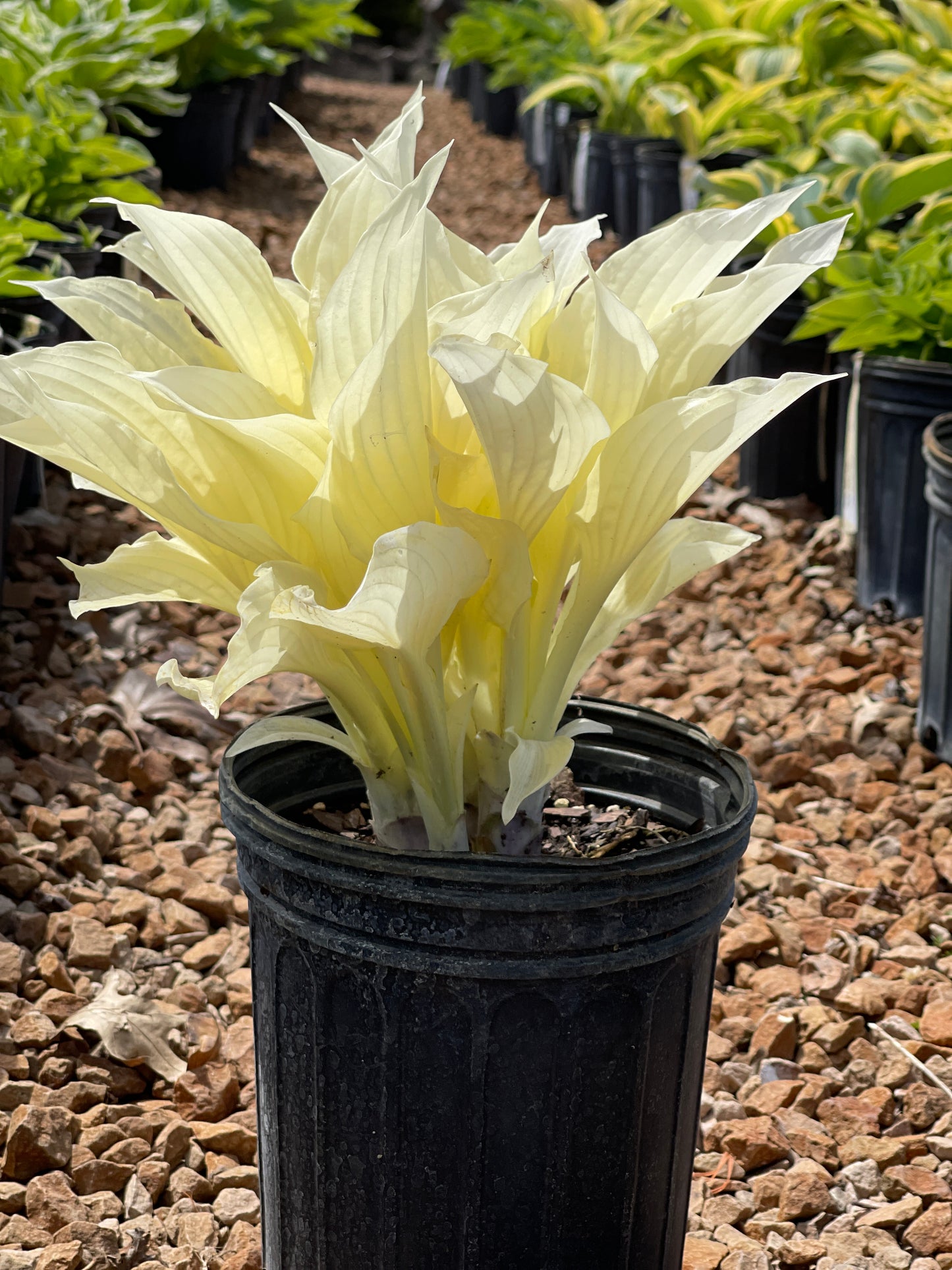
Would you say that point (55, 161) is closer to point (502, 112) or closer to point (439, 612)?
point (439, 612)

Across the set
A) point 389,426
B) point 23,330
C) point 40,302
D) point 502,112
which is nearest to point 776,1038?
point 389,426

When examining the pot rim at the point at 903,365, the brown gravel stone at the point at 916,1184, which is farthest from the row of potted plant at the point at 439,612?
the pot rim at the point at 903,365

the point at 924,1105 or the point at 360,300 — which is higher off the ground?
the point at 360,300

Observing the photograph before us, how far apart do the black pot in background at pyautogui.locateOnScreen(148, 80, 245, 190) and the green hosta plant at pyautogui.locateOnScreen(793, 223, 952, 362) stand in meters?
4.63

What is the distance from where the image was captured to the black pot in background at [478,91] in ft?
37.0

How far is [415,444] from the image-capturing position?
104cm

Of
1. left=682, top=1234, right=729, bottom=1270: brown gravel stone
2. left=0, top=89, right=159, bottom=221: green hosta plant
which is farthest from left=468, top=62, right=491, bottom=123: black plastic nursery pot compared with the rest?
left=682, top=1234, right=729, bottom=1270: brown gravel stone

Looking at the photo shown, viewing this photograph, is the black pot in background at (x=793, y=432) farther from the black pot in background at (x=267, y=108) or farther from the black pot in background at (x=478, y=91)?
the black pot in background at (x=478, y=91)

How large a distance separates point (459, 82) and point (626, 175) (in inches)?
308

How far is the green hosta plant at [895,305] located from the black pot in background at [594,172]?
3.58 metres

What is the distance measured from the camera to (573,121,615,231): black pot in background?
6.57 metres

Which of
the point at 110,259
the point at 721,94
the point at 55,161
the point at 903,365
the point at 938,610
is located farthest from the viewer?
the point at 721,94

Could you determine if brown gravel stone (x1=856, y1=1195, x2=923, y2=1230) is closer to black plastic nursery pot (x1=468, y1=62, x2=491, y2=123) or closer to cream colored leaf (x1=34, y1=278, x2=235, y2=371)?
cream colored leaf (x1=34, y1=278, x2=235, y2=371)

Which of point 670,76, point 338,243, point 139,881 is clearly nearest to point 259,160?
point 670,76
